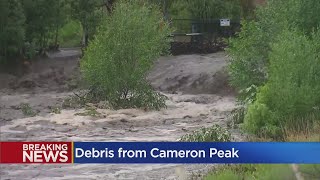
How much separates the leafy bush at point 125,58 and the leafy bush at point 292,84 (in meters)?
8.50

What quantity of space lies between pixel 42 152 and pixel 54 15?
87.8ft

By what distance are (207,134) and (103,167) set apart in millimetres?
2621

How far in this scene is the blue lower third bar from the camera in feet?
22.4

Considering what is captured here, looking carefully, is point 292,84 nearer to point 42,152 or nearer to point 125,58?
point 42,152

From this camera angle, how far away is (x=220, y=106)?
949 inches

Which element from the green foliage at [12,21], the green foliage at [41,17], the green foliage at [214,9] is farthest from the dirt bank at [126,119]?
the green foliage at [214,9]

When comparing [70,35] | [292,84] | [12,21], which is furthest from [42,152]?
[70,35]

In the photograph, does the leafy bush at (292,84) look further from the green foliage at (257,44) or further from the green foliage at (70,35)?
the green foliage at (70,35)

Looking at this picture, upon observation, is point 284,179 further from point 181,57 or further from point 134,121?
point 181,57

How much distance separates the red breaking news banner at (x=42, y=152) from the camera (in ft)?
24.3

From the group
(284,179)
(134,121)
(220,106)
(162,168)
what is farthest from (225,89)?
(284,179)

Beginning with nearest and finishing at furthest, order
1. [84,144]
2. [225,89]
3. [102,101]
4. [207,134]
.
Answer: [84,144], [207,134], [102,101], [225,89]
